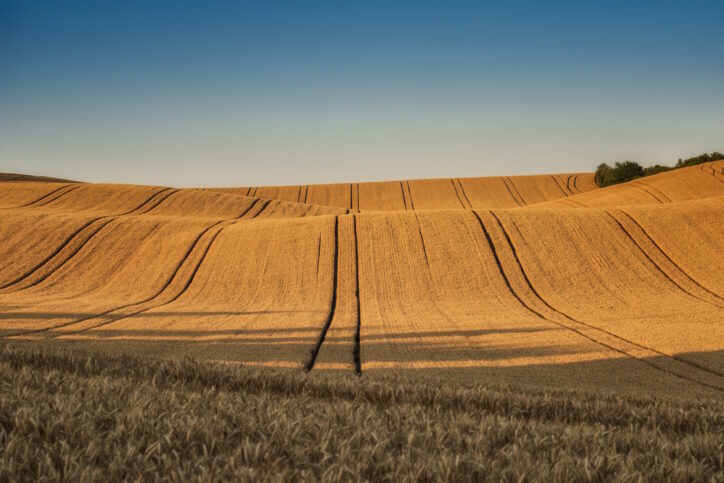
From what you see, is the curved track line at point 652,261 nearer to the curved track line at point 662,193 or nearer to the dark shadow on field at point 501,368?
the dark shadow on field at point 501,368

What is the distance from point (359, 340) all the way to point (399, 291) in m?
10.7

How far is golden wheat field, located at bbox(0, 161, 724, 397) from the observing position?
47.4 feet

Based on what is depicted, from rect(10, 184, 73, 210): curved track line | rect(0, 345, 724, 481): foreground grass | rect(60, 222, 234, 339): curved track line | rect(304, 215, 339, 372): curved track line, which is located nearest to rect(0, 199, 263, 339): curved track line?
rect(60, 222, 234, 339): curved track line

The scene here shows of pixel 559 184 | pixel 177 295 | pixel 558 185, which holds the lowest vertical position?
pixel 177 295

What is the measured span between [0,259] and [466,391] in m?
34.7

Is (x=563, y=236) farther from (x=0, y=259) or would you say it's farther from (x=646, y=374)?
(x=0, y=259)

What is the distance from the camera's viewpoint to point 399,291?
27.7 meters

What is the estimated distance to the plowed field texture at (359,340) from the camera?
318 centimetres

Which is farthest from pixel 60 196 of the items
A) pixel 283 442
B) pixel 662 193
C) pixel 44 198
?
pixel 662 193

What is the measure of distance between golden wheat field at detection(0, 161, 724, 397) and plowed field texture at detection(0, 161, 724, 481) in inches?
6.7

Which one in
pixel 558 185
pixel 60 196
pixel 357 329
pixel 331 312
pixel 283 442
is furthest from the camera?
pixel 558 185

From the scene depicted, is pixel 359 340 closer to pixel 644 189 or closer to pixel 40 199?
pixel 40 199

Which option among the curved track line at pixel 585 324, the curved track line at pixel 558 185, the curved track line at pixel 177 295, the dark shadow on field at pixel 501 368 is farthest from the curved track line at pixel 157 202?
the curved track line at pixel 558 185

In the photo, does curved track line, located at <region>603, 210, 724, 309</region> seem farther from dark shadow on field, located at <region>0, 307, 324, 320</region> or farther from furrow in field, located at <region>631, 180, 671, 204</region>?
furrow in field, located at <region>631, 180, 671, 204</region>
